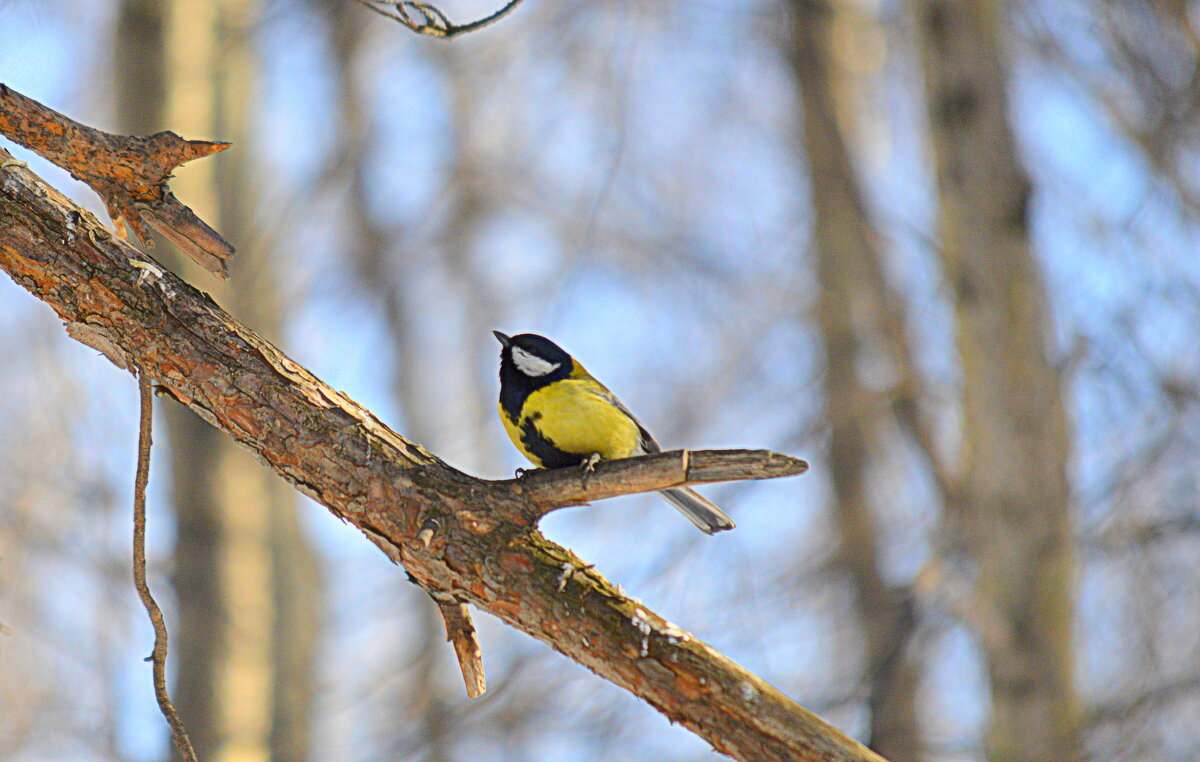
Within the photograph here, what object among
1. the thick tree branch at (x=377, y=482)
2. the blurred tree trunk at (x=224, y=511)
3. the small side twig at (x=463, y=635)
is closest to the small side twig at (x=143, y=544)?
the thick tree branch at (x=377, y=482)

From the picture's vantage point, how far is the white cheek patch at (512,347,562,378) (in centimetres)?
364

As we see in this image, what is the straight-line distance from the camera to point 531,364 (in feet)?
12.1

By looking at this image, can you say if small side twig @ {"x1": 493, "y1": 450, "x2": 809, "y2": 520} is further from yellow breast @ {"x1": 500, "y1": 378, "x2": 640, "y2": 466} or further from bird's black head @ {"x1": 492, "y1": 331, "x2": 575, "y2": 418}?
bird's black head @ {"x1": 492, "y1": 331, "x2": 575, "y2": 418}

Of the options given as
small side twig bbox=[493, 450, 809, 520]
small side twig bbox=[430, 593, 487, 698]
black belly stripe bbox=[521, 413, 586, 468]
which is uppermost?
black belly stripe bbox=[521, 413, 586, 468]

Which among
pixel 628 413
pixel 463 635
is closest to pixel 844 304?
pixel 628 413

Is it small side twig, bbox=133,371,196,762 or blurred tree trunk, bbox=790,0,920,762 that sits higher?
blurred tree trunk, bbox=790,0,920,762

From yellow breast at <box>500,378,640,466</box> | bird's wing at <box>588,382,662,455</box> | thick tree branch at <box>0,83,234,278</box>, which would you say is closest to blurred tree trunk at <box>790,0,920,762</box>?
bird's wing at <box>588,382,662,455</box>

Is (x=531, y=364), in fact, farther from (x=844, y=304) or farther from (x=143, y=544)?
(x=844, y=304)

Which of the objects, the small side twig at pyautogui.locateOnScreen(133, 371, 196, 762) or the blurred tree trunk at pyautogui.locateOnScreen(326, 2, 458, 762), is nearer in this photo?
the small side twig at pyautogui.locateOnScreen(133, 371, 196, 762)

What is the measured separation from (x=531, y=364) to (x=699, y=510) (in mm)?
871

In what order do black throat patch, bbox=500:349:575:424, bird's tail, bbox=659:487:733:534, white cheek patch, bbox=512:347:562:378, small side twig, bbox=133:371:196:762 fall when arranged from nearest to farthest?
1. small side twig, bbox=133:371:196:762
2. bird's tail, bbox=659:487:733:534
3. black throat patch, bbox=500:349:575:424
4. white cheek patch, bbox=512:347:562:378

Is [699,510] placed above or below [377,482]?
above

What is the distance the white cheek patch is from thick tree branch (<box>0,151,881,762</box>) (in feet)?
3.77

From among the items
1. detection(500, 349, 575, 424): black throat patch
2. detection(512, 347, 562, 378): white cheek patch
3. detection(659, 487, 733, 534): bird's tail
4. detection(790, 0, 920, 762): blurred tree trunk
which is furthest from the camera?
detection(790, 0, 920, 762): blurred tree trunk
